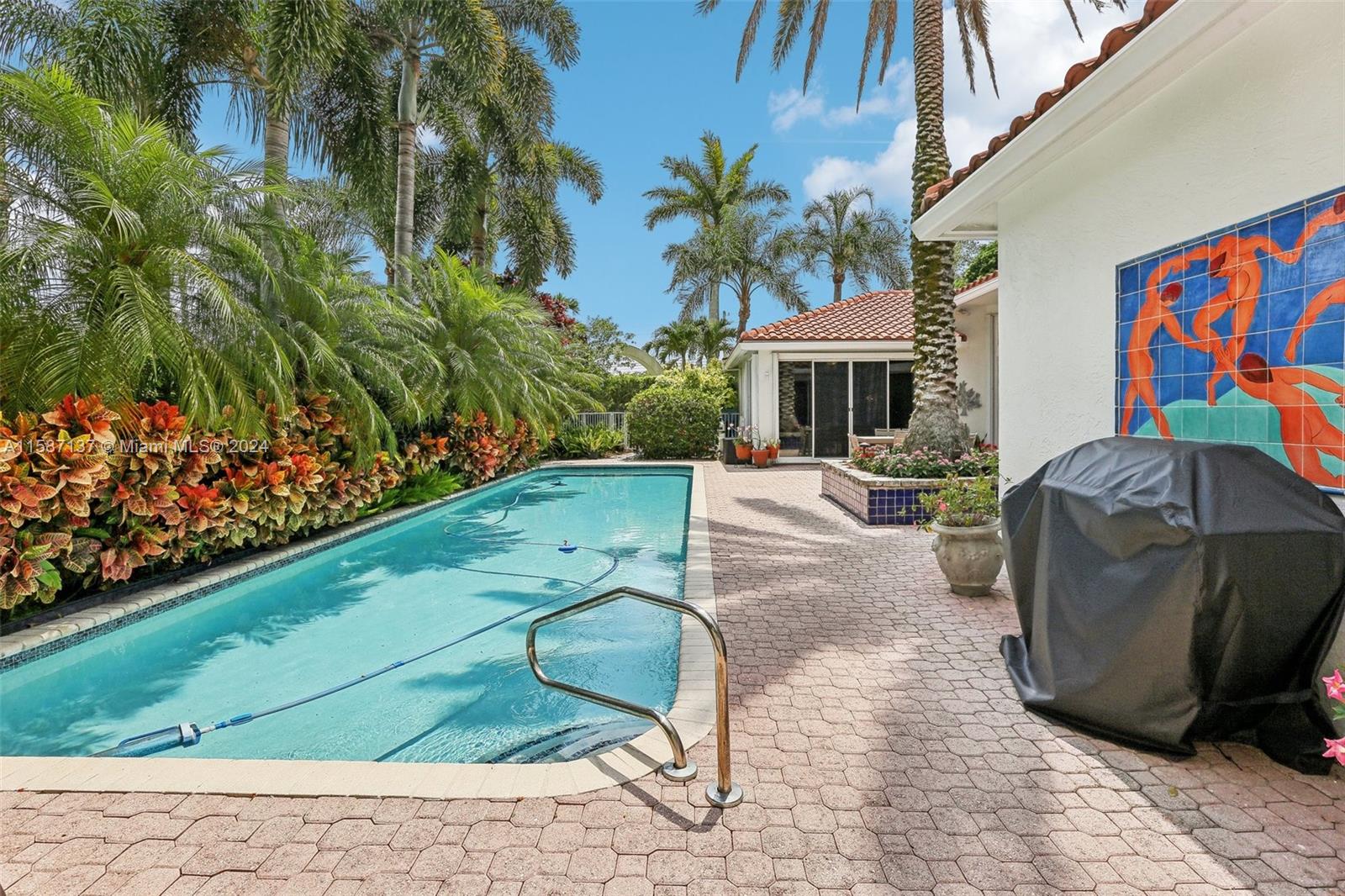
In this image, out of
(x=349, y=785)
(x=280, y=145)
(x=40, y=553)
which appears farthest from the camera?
(x=280, y=145)

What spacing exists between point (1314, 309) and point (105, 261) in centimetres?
930

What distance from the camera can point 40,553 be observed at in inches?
216

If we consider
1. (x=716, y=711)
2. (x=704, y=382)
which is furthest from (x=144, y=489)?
(x=704, y=382)

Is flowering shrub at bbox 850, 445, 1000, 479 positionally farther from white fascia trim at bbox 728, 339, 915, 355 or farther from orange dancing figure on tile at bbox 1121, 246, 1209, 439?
white fascia trim at bbox 728, 339, 915, 355

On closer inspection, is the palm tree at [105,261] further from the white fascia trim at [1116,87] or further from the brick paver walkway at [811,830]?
the white fascia trim at [1116,87]

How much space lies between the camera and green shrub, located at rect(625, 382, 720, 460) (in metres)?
20.6

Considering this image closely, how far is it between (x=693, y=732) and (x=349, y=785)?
64.9 inches

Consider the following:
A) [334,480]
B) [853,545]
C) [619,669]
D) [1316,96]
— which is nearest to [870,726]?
[619,669]

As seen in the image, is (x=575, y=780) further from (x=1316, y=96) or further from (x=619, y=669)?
(x=1316, y=96)

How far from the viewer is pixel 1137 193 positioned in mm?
4527

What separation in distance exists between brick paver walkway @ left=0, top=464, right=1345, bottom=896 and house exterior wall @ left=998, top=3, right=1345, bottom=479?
2.77 metres

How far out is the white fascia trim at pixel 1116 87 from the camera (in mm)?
3244

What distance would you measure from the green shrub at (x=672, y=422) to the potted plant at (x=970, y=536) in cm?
1501

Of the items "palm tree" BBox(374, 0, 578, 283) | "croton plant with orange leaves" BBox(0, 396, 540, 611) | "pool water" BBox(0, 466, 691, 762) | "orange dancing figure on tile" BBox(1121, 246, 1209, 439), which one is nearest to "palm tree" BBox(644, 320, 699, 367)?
"palm tree" BBox(374, 0, 578, 283)
